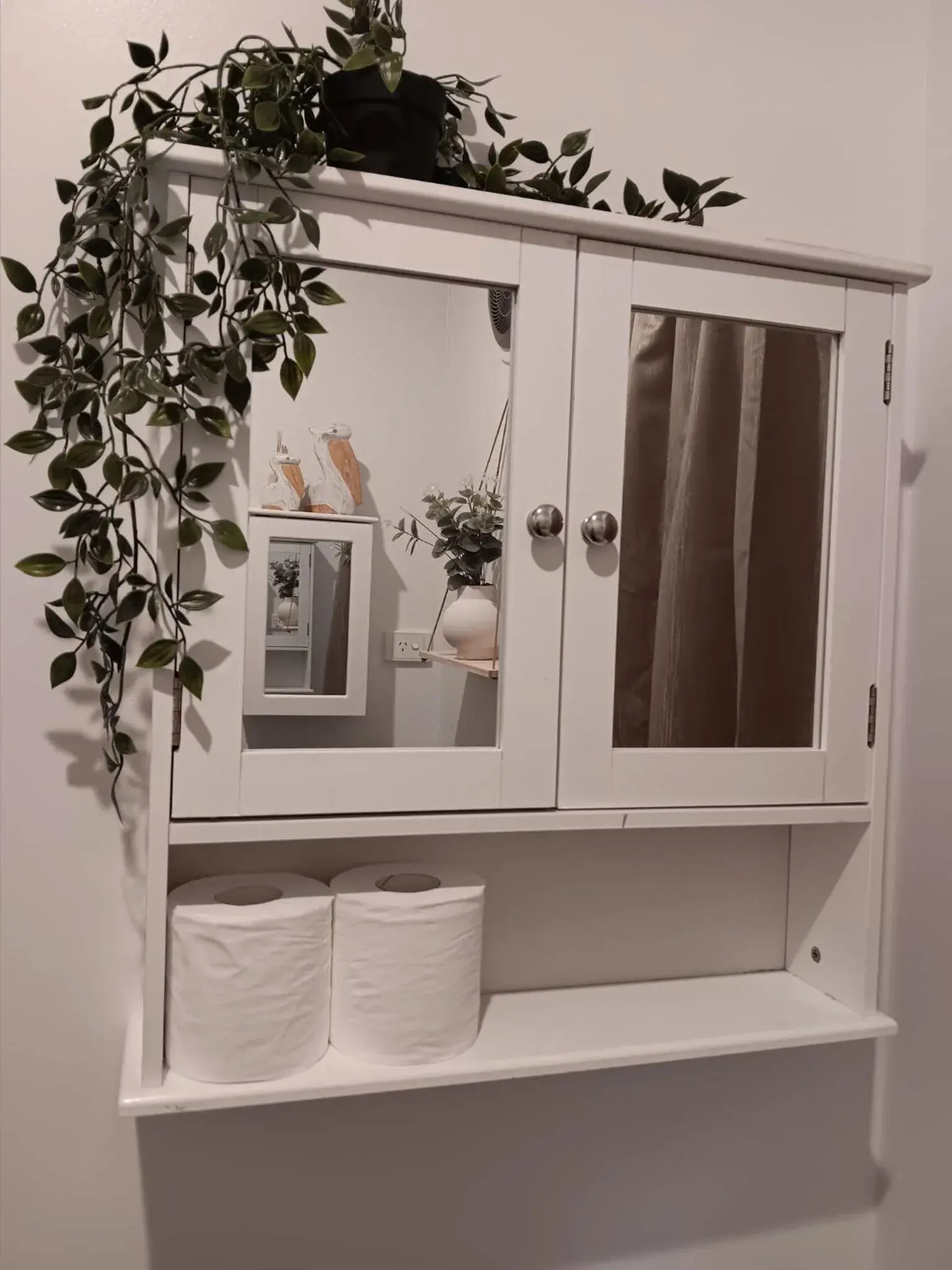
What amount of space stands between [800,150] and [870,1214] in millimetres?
1299

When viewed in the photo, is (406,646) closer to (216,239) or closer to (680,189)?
(216,239)

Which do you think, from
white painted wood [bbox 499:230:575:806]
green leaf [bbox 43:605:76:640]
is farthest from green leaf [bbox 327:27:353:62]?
green leaf [bbox 43:605:76:640]

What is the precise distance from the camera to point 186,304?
31.4 inches

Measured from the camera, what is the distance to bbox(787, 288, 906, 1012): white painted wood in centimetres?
104

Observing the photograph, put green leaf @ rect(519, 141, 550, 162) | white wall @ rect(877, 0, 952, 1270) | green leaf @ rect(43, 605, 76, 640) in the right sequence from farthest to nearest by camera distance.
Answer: white wall @ rect(877, 0, 952, 1270), green leaf @ rect(519, 141, 550, 162), green leaf @ rect(43, 605, 76, 640)

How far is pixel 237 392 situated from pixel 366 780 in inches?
13.6

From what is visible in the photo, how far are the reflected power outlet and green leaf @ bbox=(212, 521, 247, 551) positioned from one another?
0.50ft

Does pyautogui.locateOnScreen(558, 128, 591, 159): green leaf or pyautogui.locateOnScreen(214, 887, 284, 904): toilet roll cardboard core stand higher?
pyautogui.locateOnScreen(558, 128, 591, 159): green leaf

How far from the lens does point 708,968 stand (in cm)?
118

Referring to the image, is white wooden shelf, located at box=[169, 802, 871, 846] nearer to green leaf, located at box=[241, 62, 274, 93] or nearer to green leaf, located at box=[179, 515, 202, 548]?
green leaf, located at box=[179, 515, 202, 548]

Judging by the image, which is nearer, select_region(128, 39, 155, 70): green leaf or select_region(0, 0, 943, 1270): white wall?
select_region(128, 39, 155, 70): green leaf

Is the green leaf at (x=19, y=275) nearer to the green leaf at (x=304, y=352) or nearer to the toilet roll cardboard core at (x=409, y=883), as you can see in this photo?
the green leaf at (x=304, y=352)

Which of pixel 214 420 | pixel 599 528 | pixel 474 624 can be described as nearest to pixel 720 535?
pixel 599 528

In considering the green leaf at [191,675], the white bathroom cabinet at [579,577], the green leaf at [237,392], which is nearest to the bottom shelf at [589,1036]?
the white bathroom cabinet at [579,577]
